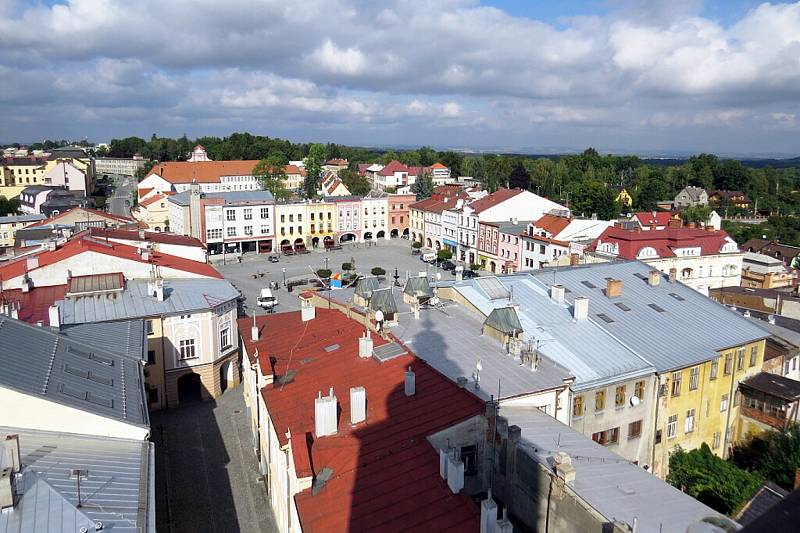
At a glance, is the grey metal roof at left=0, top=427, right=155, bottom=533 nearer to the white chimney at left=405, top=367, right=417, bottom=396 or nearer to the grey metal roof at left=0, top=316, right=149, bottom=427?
the grey metal roof at left=0, top=316, right=149, bottom=427

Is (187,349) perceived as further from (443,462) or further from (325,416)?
(443,462)

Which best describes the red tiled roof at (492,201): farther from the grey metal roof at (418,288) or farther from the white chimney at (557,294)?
the grey metal roof at (418,288)

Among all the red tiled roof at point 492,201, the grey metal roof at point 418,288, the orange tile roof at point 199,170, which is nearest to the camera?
the grey metal roof at point 418,288

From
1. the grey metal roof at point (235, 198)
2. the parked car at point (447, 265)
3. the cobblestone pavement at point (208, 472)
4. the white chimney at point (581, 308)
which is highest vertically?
the grey metal roof at point (235, 198)

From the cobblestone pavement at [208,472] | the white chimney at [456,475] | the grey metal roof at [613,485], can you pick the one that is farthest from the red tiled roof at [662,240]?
the white chimney at [456,475]

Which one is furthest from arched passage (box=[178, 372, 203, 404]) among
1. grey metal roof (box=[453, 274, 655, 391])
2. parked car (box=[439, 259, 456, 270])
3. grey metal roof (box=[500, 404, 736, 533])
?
parked car (box=[439, 259, 456, 270])

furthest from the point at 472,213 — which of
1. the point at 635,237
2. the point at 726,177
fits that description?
the point at 726,177
